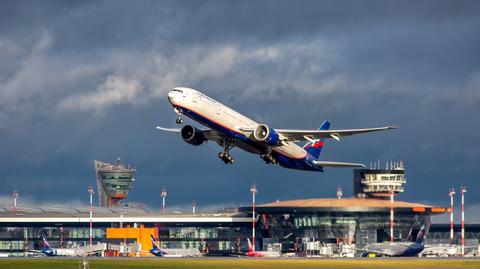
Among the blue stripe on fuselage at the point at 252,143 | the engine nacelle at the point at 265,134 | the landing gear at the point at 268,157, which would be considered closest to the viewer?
the blue stripe on fuselage at the point at 252,143

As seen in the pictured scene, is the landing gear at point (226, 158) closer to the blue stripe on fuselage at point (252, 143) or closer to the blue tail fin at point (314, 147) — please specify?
the blue stripe on fuselage at point (252, 143)

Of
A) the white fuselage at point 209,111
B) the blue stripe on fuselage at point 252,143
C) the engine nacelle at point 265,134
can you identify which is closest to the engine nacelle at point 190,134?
the blue stripe on fuselage at point 252,143

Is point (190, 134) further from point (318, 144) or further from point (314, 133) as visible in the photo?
point (318, 144)

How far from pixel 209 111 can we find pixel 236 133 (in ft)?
18.3

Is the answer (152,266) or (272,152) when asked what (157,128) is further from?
(152,266)

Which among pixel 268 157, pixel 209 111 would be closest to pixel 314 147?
pixel 268 157

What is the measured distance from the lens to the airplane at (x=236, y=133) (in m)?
127

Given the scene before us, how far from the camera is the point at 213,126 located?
129 meters

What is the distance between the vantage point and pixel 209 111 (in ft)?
419

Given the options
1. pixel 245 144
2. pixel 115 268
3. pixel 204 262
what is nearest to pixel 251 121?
pixel 245 144

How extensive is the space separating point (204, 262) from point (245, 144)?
5599 centimetres

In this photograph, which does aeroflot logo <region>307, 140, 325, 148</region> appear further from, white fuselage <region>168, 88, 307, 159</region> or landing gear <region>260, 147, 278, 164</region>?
white fuselage <region>168, 88, 307, 159</region>

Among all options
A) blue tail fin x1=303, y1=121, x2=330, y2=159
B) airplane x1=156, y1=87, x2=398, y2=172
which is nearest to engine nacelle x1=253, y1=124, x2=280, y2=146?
airplane x1=156, y1=87, x2=398, y2=172

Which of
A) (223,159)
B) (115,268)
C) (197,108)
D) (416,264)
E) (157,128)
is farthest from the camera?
(416,264)
